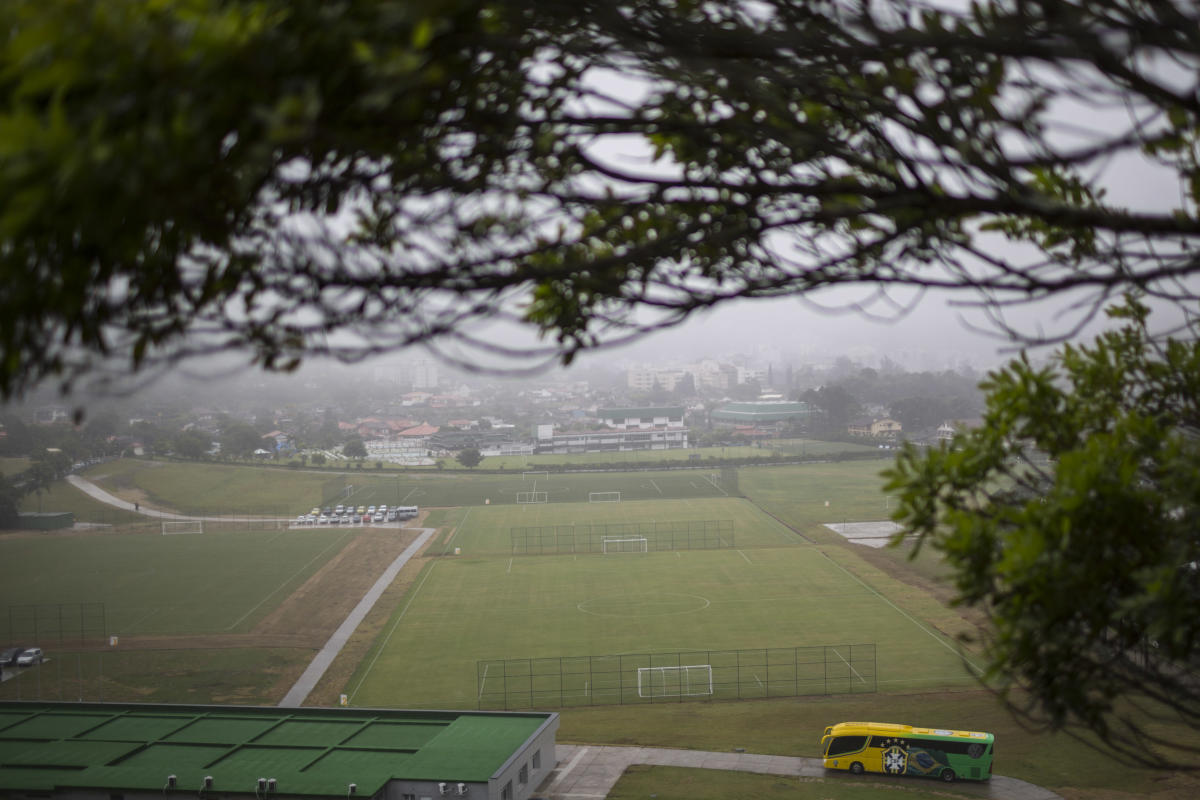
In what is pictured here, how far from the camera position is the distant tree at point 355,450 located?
102m

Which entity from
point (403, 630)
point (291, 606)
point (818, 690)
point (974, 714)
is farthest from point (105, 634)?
point (974, 714)

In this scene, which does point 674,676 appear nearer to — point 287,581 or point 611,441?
point 287,581

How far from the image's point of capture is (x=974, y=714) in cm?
2786

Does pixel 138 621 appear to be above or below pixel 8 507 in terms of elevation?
below

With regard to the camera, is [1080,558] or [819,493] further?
[819,493]

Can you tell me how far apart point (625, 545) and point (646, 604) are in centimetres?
1415

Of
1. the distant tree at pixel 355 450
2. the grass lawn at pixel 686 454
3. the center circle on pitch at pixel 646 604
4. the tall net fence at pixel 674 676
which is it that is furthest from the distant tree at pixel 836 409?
the tall net fence at pixel 674 676

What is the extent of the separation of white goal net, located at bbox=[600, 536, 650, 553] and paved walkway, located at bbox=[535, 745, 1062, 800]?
29546 mm

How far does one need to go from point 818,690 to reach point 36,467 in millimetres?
67078

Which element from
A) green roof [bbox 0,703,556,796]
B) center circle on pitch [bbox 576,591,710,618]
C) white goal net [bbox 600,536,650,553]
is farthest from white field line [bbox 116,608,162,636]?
white goal net [bbox 600,536,650,553]

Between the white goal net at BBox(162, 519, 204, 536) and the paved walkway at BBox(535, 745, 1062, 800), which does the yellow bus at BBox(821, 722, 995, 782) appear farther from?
the white goal net at BBox(162, 519, 204, 536)

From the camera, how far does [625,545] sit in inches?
2265

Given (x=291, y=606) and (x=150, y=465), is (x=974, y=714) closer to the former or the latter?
(x=291, y=606)

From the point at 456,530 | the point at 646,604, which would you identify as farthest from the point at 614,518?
the point at 646,604
